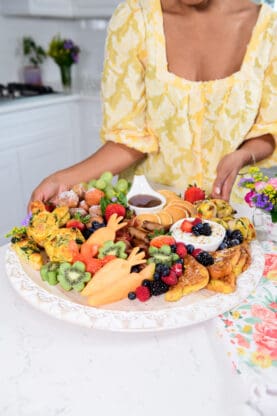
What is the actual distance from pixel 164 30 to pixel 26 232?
66 centimetres

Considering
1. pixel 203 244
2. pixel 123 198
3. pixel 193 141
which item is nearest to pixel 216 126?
pixel 193 141

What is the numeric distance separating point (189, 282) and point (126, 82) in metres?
0.67

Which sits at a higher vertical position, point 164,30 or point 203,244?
point 164,30

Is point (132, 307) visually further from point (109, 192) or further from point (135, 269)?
point (109, 192)

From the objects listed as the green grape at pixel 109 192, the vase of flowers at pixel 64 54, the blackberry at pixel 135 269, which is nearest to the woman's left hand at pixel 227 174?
the green grape at pixel 109 192

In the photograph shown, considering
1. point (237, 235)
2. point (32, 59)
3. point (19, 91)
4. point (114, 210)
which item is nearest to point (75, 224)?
point (114, 210)

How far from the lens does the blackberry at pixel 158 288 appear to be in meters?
0.64

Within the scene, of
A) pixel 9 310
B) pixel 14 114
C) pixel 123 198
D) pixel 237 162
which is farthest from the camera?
pixel 14 114

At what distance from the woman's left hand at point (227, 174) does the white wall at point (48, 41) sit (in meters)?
1.79

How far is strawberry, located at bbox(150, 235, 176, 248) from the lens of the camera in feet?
2.37

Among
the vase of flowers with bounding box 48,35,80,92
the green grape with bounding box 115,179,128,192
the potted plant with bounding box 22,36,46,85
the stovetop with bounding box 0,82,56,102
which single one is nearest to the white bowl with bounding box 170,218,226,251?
the green grape with bounding box 115,179,128,192

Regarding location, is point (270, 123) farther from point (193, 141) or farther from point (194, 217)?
point (194, 217)

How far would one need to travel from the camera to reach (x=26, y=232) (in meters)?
0.78

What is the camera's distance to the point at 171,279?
65cm
